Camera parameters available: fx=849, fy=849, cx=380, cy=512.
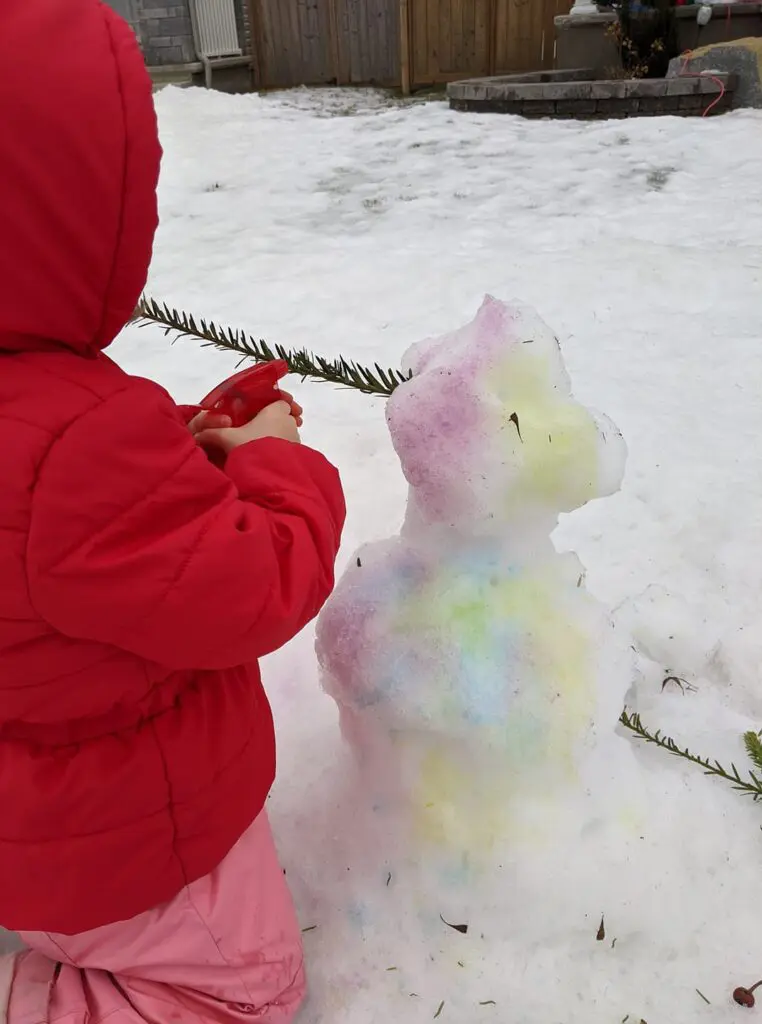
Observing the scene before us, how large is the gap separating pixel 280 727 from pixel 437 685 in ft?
1.93

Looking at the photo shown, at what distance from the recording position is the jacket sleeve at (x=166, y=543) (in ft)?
2.72

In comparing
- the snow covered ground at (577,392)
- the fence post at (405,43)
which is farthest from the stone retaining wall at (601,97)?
the fence post at (405,43)

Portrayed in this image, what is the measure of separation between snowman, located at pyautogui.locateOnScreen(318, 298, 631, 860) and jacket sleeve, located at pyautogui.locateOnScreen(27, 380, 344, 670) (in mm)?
237

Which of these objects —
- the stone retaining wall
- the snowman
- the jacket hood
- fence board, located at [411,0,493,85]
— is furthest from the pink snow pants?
fence board, located at [411,0,493,85]

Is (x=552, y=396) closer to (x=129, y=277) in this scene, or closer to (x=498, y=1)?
(x=129, y=277)

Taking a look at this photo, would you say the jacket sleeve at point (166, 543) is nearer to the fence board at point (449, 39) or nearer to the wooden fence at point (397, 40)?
the wooden fence at point (397, 40)

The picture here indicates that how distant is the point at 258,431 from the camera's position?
44.3 inches

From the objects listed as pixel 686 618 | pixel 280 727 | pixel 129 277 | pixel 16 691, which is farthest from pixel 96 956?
pixel 686 618

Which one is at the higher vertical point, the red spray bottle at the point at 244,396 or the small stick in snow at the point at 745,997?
the red spray bottle at the point at 244,396

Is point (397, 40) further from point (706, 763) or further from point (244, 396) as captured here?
point (706, 763)

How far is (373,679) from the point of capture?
1283 millimetres

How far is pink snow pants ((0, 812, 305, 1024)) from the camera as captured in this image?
1.16 metres

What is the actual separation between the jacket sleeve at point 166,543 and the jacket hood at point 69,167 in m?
0.11

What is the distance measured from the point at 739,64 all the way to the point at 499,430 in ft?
23.2
